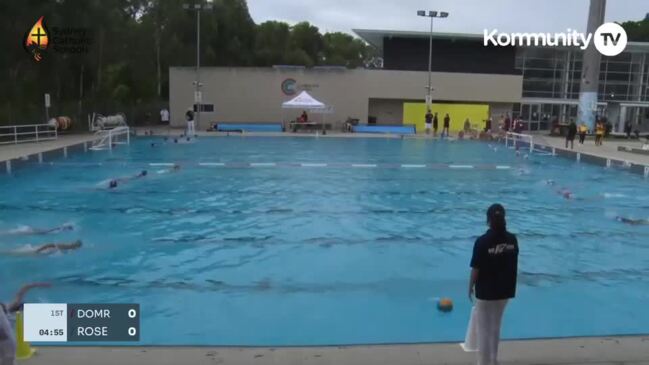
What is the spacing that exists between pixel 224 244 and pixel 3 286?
3.28m

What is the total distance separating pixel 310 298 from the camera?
680cm

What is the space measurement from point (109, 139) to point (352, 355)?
74.2 ft

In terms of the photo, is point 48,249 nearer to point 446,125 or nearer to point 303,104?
point 303,104

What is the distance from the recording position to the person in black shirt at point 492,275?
4.18 metres

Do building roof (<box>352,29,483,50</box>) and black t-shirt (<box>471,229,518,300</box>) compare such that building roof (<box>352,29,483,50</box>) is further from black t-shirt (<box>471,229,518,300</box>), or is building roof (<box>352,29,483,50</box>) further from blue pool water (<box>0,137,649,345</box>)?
black t-shirt (<box>471,229,518,300</box>)

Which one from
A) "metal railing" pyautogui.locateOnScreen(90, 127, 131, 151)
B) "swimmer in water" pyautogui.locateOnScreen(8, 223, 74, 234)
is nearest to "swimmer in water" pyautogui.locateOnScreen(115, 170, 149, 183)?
"swimmer in water" pyautogui.locateOnScreen(8, 223, 74, 234)

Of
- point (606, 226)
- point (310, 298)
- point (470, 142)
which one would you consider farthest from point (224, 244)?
point (470, 142)

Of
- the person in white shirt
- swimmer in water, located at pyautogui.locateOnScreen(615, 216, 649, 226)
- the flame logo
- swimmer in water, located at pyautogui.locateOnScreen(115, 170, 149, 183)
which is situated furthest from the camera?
the person in white shirt

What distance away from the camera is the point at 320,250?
9055 millimetres

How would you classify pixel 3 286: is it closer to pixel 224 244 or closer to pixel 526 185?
pixel 224 244

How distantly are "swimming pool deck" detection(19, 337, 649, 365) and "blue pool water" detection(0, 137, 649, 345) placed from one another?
772mm

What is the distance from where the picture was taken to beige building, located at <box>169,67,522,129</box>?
40.4m

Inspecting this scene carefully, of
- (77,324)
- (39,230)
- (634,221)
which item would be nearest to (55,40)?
(39,230)

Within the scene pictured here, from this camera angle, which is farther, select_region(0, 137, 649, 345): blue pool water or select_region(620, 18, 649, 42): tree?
select_region(620, 18, 649, 42): tree
